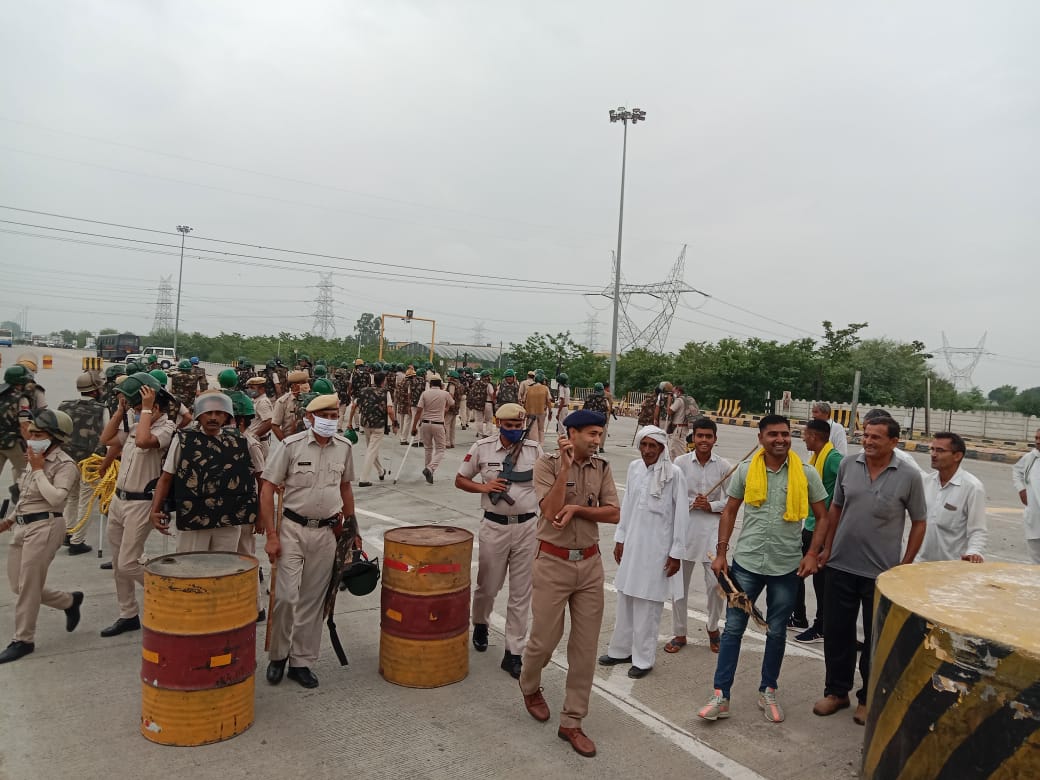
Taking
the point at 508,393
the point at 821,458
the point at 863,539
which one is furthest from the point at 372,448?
the point at 863,539

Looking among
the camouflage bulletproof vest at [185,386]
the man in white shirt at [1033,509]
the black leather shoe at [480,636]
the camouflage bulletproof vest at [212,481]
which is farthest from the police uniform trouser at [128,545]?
the man in white shirt at [1033,509]

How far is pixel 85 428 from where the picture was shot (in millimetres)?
8148

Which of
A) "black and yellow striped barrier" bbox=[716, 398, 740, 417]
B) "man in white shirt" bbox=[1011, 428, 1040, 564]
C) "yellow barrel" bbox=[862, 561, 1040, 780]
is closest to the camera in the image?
"yellow barrel" bbox=[862, 561, 1040, 780]

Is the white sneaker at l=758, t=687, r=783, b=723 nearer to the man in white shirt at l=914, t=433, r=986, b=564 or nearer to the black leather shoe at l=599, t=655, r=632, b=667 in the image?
the black leather shoe at l=599, t=655, r=632, b=667

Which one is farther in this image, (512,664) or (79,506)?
(79,506)

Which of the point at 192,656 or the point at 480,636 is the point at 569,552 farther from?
the point at 192,656

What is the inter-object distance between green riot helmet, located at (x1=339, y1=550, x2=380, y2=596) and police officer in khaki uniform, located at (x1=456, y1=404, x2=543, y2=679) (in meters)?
0.77

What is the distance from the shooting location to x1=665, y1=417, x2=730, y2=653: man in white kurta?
5.71 metres

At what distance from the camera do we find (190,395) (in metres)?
12.1

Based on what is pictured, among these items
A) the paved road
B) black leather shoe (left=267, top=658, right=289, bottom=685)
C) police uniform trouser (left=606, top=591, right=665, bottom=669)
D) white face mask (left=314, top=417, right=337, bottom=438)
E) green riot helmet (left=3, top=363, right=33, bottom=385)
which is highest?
green riot helmet (left=3, top=363, right=33, bottom=385)

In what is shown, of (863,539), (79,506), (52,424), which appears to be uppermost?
(52,424)

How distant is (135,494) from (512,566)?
287cm

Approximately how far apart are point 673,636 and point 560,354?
124 ft

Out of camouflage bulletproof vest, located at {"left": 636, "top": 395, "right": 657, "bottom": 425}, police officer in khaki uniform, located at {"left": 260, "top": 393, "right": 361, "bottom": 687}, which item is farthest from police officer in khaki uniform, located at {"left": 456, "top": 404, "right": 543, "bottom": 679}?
camouflage bulletproof vest, located at {"left": 636, "top": 395, "right": 657, "bottom": 425}
